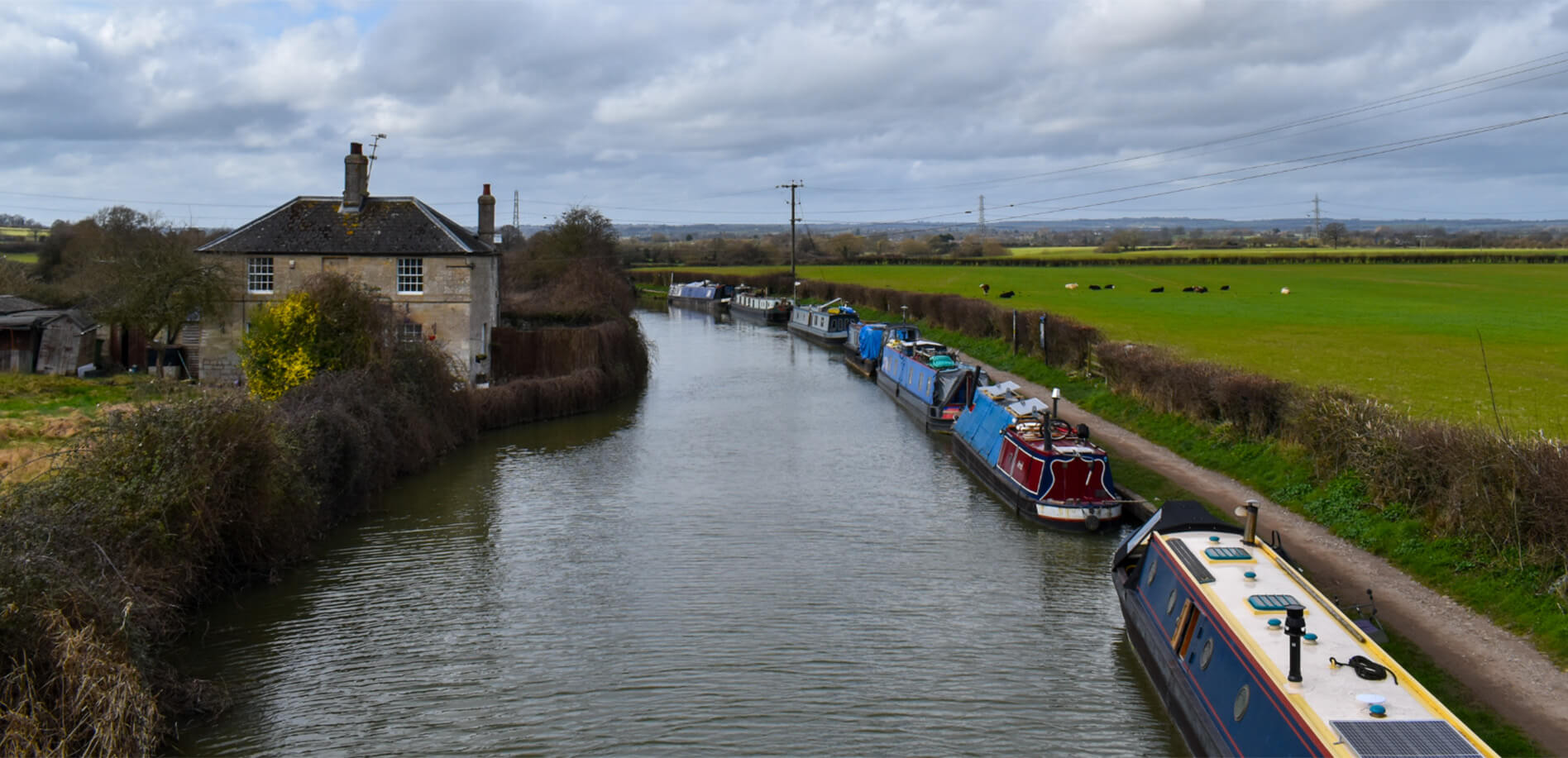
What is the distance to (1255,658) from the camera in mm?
10523

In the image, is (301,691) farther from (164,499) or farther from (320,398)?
(320,398)

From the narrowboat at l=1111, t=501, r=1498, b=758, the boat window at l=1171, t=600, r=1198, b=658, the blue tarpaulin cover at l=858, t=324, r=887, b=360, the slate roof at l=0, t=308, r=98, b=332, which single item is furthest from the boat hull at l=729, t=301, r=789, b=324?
the boat window at l=1171, t=600, r=1198, b=658

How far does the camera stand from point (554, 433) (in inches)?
1261

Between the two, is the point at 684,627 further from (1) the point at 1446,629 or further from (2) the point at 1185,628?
(1) the point at 1446,629

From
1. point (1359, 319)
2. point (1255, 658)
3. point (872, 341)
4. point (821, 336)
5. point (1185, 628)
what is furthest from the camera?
point (821, 336)

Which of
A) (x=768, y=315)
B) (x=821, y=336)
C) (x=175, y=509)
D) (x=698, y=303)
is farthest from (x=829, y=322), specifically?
(x=175, y=509)

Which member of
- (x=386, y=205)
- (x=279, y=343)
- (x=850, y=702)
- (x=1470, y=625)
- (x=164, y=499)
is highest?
(x=386, y=205)

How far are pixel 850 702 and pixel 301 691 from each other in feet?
21.0

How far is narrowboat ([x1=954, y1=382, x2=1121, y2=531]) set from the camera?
2119cm

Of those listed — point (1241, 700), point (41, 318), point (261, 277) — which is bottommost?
point (1241, 700)

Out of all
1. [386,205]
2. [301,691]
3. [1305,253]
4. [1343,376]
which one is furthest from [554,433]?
[1305,253]

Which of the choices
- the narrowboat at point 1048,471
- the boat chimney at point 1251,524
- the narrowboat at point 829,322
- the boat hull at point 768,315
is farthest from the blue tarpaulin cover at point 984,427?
the boat hull at point 768,315

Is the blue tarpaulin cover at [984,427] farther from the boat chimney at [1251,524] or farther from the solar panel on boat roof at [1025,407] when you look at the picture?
the boat chimney at [1251,524]

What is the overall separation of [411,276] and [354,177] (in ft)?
11.8
